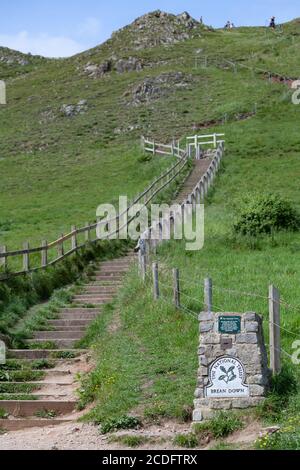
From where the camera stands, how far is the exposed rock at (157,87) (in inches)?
2879

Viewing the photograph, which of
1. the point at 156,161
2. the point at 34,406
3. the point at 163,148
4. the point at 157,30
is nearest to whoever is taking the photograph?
the point at 34,406

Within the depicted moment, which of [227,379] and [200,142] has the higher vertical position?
[200,142]

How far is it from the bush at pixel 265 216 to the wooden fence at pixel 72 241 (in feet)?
16.7

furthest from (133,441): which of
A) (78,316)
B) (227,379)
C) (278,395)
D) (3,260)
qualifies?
(3,260)

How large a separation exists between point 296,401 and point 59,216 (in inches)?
1069

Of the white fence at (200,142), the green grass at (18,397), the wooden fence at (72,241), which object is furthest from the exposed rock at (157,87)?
the green grass at (18,397)

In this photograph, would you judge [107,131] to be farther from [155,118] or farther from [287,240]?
[287,240]

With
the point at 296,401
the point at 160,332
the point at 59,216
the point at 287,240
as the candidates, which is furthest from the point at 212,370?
the point at 59,216

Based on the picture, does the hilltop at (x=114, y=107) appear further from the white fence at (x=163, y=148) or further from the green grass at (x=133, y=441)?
the green grass at (x=133, y=441)

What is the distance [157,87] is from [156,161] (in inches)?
1076

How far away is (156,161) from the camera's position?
49.0 m

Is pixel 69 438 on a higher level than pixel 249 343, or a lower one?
lower

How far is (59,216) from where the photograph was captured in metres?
38.2

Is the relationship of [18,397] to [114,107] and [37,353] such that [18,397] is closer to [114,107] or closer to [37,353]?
[37,353]
